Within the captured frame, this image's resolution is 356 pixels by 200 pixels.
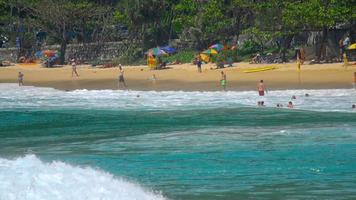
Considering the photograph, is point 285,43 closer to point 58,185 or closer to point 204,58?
point 204,58

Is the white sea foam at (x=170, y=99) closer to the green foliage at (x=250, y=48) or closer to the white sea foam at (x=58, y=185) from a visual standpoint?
the green foliage at (x=250, y=48)

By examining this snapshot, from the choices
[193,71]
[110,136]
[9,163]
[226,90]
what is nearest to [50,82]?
[193,71]

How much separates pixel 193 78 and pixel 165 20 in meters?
13.8

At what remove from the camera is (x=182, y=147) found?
74.8ft

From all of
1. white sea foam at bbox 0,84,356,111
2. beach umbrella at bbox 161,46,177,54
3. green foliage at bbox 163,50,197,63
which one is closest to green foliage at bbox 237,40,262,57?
green foliage at bbox 163,50,197,63

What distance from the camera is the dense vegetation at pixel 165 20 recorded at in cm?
4547

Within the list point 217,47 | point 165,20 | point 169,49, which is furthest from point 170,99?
point 165,20

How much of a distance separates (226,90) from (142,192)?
88.1 ft

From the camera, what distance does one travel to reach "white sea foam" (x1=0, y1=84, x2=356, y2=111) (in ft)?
112

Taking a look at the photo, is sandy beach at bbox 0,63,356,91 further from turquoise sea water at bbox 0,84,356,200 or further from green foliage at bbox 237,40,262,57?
green foliage at bbox 237,40,262,57

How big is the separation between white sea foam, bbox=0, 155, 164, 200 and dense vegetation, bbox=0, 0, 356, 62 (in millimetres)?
32509

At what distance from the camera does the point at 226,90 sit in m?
39.8

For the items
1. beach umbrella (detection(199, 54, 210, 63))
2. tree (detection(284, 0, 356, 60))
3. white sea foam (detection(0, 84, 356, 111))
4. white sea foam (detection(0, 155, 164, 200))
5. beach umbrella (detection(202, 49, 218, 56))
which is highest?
tree (detection(284, 0, 356, 60))

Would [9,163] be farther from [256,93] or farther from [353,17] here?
[353,17]
